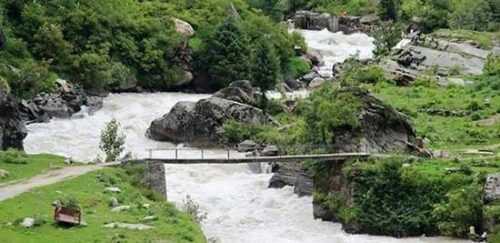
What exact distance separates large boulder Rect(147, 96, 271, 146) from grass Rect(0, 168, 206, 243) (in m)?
25.3

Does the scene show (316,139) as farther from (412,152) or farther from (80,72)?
(80,72)

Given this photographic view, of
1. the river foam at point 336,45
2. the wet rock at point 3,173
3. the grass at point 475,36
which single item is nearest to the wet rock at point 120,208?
the wet rock at point 3,173

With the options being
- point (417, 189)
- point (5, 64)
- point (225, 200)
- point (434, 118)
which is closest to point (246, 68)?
point (5, 64)

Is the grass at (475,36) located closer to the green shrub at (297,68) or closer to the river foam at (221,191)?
the green shrub at (297,68)

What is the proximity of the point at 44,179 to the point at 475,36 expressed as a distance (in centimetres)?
5846

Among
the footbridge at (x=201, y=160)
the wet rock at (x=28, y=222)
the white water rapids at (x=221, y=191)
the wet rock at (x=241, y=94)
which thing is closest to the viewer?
the wet rock at (x=28, y=222)

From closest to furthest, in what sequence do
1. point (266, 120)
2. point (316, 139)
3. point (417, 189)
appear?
point (417, 189) → point (316, 139) → point (266, 120)

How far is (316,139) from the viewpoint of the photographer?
52.6 m

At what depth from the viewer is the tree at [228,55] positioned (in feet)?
292

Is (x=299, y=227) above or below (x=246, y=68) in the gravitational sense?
below

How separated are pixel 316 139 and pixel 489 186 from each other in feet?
37.5

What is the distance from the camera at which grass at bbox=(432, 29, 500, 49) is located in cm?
8994

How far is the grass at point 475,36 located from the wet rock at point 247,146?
3197 centimetres

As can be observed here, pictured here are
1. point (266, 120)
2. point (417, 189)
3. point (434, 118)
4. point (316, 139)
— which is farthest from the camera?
point (266, 120)
